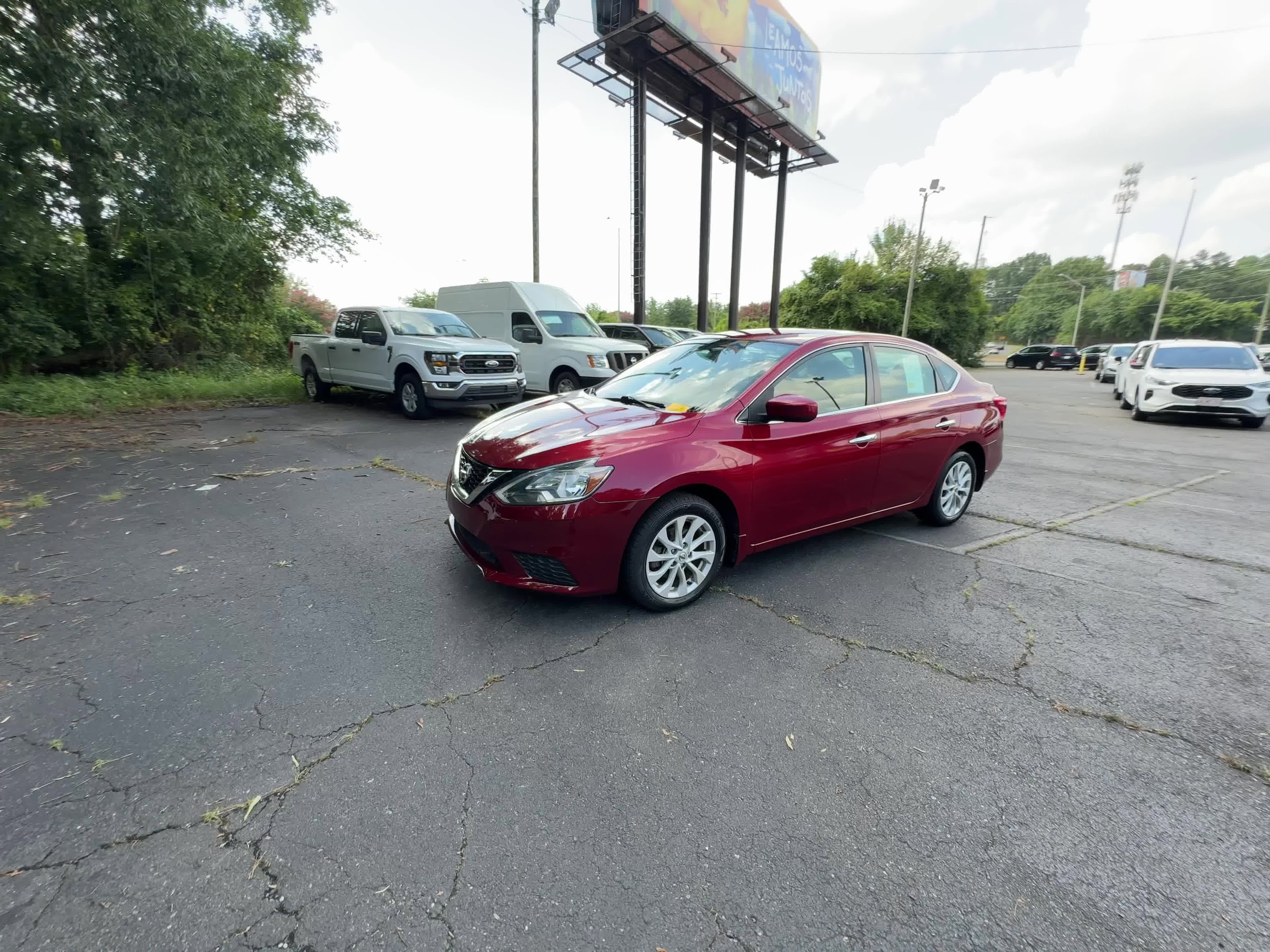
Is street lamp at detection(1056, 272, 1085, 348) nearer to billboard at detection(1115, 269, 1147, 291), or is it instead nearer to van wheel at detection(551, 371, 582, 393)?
billboard at detection(1115, 269, 1147, 291)

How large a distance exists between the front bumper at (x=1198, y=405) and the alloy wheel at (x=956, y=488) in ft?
32.1

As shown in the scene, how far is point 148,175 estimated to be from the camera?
29.3 feet

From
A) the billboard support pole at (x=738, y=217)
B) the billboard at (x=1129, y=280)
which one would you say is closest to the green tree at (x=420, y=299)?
the billboard support pole at (x=738, y=217)

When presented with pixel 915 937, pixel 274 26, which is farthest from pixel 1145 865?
pixel 274 26

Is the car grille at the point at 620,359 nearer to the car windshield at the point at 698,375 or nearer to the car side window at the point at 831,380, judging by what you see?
the car windshield at the point at 698,375

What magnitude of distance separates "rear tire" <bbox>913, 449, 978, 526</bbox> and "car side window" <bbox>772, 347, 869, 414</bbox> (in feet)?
4.03

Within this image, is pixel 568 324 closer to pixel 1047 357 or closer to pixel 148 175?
pixel 148 175

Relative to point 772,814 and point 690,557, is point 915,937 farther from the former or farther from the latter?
point 690,557

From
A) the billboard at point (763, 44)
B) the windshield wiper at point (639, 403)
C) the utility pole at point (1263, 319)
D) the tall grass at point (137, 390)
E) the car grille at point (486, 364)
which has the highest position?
the billboard at point (763, 44)

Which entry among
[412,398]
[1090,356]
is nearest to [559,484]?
[412,398]

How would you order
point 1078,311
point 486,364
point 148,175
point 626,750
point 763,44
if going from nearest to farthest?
point 626,750
point 148,175
point 486,364
point 763,44
point 1078,311

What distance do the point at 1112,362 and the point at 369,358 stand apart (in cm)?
2739

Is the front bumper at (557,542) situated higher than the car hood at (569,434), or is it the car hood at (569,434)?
the car hood at (569,434)

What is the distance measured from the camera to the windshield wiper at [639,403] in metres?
3.76
